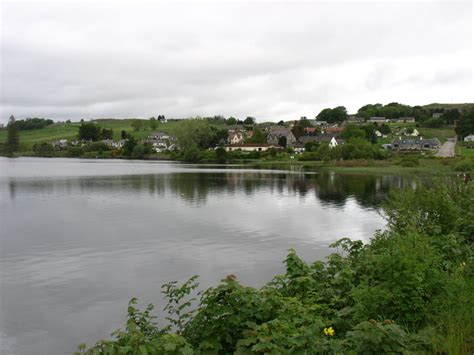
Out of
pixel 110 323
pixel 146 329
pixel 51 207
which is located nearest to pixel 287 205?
pixel 51 207

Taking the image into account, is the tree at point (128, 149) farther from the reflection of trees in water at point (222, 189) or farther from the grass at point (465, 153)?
the reflection of trees in water at point (222, 189)

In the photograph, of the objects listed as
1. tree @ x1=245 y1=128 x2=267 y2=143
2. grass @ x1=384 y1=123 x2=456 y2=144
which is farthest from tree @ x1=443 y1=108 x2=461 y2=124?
tree @ x1=245 y1=128 x2=267 y2=143

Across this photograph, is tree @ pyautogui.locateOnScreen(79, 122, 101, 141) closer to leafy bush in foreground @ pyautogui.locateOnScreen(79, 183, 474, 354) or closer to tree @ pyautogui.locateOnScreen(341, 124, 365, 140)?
tree @ pyautogui.locateOnScreen(341, 124, 365, 140)

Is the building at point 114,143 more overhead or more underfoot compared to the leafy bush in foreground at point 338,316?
more overhead

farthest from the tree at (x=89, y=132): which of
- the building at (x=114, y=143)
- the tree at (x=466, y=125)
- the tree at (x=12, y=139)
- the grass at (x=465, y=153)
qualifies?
the grass at (x=465, y=153)

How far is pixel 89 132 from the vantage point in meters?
188

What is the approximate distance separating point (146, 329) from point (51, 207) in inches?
1052

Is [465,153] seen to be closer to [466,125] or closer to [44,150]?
[466,125]

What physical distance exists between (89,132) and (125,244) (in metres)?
178

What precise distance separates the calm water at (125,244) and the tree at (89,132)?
152 metres

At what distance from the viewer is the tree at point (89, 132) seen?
613 feet

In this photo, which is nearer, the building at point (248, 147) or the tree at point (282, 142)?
the building at point (248, 147)

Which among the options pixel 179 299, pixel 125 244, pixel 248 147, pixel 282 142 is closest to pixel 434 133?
pixel 282 142

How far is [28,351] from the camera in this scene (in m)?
10.1
